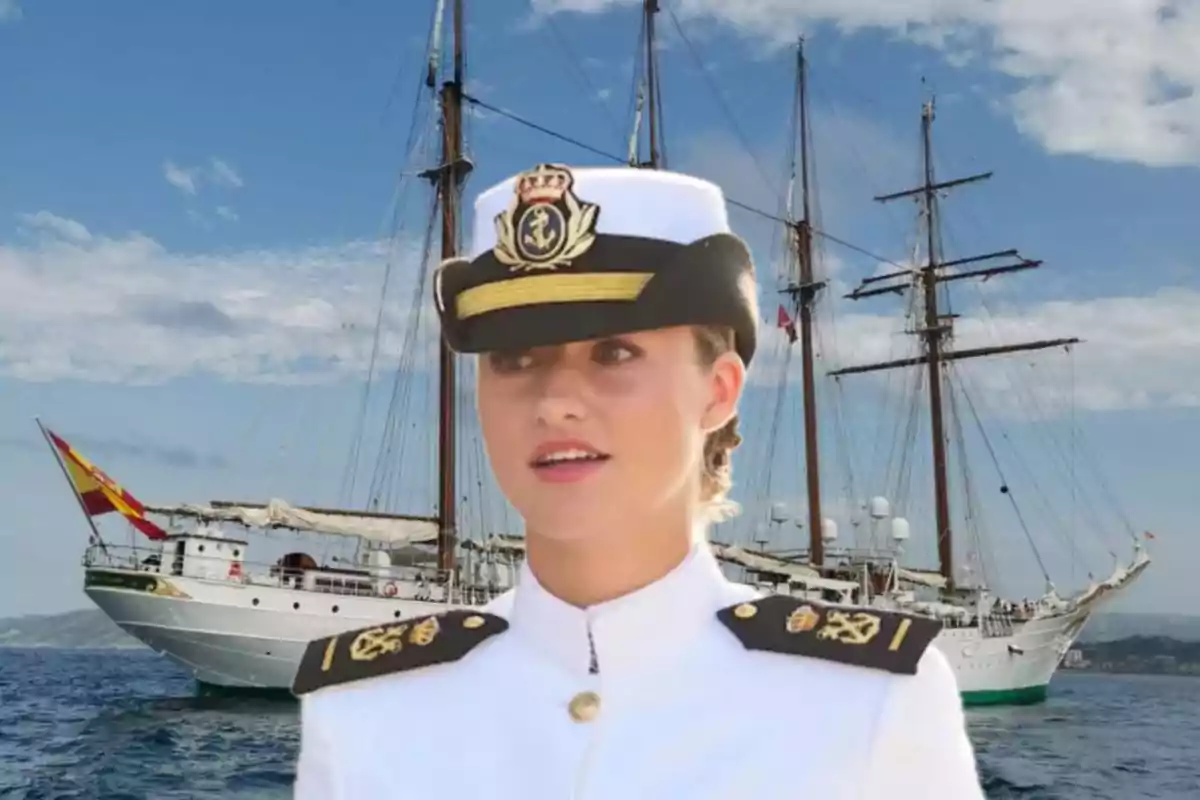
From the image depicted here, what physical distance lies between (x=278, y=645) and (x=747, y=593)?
26.5m

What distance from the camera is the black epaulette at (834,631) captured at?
1.60 meters

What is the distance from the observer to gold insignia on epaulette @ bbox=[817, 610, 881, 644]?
64.7 inches

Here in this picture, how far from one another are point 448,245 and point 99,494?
942 cm

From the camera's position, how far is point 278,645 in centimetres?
2683

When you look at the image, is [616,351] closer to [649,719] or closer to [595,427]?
[595,427]

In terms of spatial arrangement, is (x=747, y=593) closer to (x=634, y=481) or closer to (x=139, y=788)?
(x=634, y=481)

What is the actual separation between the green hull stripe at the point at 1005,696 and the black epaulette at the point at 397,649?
36.4 meters

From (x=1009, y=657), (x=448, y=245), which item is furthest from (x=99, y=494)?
(x=1009, y=657)

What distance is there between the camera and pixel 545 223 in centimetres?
167

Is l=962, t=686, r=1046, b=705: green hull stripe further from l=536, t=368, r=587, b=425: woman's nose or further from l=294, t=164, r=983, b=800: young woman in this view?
l=536, t=368, r=587, b=425: woman's nose

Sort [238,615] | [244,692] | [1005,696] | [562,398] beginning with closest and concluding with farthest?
[562,398]
[238,615]
[244,692]
[1005,696]

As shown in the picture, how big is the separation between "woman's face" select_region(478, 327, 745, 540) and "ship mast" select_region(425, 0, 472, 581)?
25.6 m

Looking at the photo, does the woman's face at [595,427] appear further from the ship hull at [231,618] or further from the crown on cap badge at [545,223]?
the ship hull at [231,618]

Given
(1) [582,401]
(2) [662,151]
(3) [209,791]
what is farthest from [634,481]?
(2) [662,151]
